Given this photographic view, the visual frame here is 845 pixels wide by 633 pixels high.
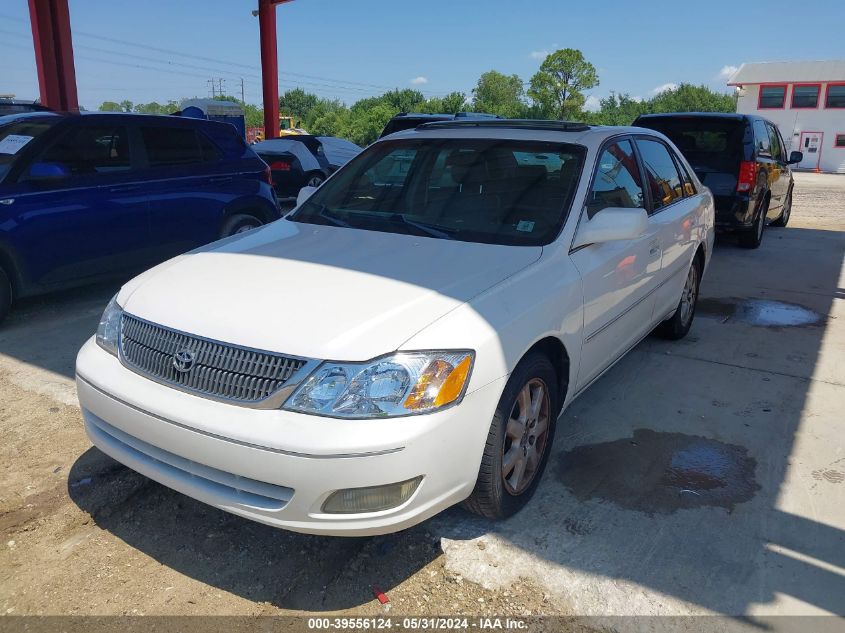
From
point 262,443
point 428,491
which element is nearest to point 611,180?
point 428,491

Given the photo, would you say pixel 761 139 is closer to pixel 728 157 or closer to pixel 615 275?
pixel 728 157

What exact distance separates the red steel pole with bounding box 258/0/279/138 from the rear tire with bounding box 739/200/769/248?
10.8 meters

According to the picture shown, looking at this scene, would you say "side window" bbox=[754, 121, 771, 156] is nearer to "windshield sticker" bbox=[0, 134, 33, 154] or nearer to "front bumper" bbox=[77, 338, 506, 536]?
"front bumper" bbox=[77, 338, 506, 536]

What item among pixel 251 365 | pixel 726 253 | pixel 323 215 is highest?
pixel 323 215

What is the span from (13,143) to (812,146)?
51413 millimetres

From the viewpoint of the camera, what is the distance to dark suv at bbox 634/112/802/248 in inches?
342

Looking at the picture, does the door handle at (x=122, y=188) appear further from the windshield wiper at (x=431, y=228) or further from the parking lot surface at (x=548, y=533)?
the windshield wiper at (x=431, y=228)

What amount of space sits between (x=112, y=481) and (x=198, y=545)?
73cm

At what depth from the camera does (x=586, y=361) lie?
11.5ft

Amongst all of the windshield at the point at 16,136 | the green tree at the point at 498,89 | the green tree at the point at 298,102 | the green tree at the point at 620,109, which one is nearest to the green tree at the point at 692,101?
the green tree at the point at 620,109

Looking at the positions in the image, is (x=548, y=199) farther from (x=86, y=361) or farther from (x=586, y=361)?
(x=86, y=361)

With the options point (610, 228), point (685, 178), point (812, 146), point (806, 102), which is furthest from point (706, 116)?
point (806, 102)

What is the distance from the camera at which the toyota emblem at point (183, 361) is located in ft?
8.41

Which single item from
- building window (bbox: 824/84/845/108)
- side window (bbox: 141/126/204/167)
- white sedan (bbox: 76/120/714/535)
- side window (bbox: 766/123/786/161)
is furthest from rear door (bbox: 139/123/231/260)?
building window (bbox: 824/84/845/108)
